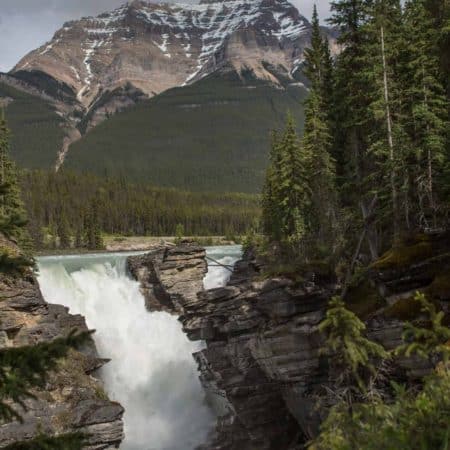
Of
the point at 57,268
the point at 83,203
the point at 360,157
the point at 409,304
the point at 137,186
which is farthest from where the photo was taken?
the point at 137,186

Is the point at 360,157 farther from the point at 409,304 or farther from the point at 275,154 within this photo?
the point at 275,154

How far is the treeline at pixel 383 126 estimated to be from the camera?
2270 centimetres

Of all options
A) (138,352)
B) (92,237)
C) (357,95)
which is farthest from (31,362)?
(92,237)

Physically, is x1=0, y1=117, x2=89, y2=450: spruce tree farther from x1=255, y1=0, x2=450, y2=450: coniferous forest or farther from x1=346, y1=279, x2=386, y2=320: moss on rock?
x1=346, y1=279, x2=386, y2=320: moss on rock

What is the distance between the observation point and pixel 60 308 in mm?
33125

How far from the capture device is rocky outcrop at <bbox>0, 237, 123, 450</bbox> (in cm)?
2273

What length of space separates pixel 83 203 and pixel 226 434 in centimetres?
11937

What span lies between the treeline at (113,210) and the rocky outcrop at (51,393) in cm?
7704

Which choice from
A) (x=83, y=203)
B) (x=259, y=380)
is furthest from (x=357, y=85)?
(x=83, y=203)

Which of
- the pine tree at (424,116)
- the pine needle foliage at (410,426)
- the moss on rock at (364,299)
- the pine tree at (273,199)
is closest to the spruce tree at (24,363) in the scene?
the pine needle foliage at (410,426)

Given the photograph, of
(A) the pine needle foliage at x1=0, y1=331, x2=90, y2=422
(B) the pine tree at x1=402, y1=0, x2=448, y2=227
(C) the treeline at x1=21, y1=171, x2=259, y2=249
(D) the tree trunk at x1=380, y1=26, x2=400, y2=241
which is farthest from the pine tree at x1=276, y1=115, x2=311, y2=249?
(C) the treeline at x1=21, y1=171, x2=259, y2=249

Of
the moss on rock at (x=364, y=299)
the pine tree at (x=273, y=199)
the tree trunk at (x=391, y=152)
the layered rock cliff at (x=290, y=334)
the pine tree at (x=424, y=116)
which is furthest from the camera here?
the pine tree at (x=273, y=199)

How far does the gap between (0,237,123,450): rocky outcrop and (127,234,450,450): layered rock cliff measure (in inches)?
261

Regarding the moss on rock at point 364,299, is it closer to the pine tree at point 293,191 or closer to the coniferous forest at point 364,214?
the coniferous forest at point 364,214
